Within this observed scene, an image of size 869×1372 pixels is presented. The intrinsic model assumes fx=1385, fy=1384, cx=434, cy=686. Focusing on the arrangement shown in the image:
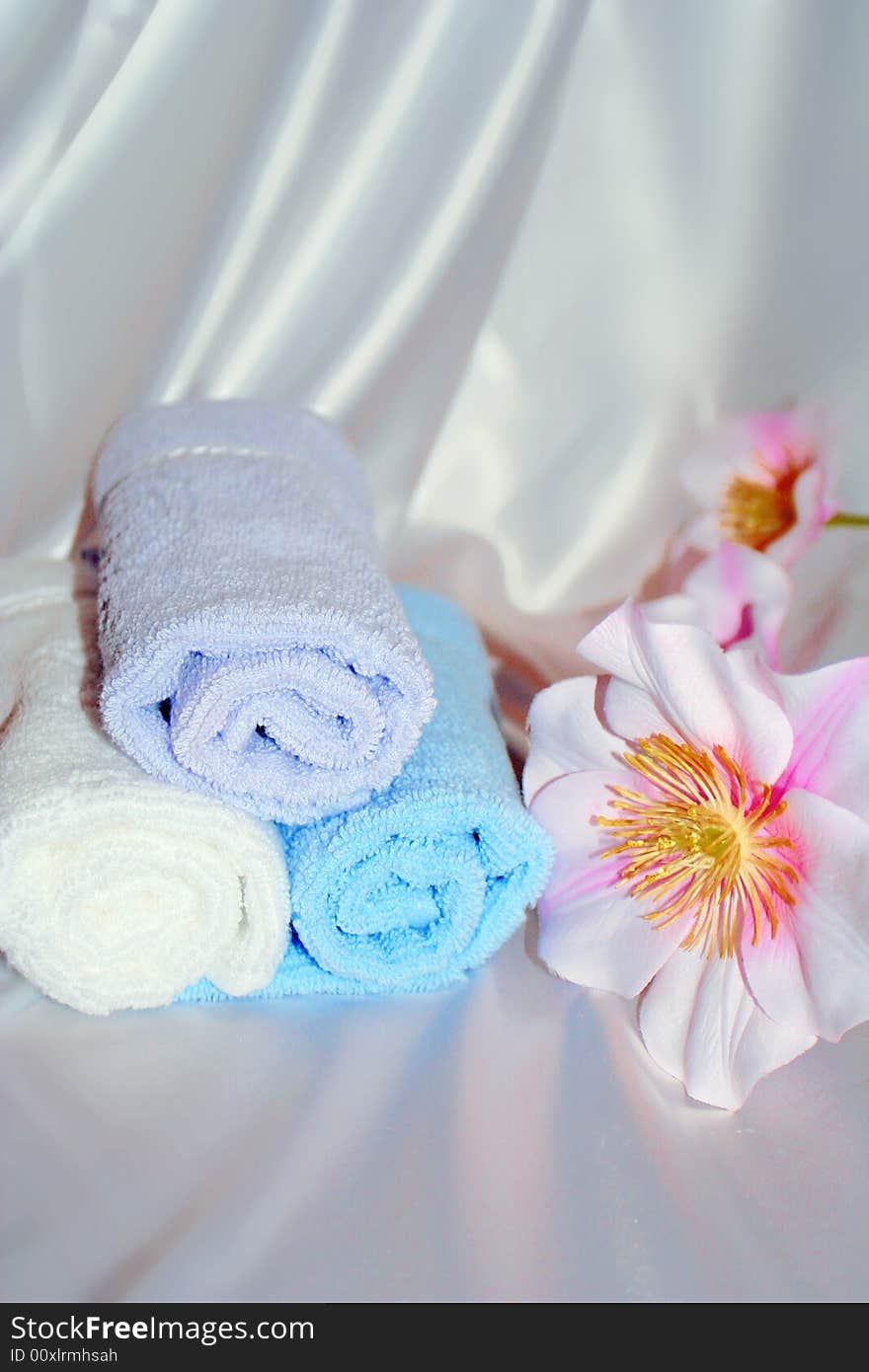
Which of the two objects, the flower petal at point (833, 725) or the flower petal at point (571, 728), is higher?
the flower petal at point (833, 725)

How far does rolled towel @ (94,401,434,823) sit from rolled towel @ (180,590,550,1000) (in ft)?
0.08

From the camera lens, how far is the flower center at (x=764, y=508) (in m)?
1.04

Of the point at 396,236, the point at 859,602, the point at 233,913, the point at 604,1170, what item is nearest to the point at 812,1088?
the point at 604,1170

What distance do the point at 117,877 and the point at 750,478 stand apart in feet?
1.88

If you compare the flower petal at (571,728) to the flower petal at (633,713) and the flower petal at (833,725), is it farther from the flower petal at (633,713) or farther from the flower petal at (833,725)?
the flower petal at (833,725)

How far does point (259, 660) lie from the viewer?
0.69m

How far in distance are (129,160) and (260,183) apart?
9 centimetres

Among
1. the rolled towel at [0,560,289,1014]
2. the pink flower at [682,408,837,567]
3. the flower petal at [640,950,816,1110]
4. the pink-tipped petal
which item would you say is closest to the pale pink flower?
the pink-tipped petal

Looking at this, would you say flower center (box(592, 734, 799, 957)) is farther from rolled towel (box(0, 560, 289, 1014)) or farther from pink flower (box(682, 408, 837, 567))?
pink flower (box(682, 408, 837, 567))

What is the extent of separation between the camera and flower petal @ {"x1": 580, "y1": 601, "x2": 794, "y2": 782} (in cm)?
70

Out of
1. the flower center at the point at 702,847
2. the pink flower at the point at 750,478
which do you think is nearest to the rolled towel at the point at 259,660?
the flower center at the point at 702,847

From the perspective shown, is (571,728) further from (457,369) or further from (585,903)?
(457,369)

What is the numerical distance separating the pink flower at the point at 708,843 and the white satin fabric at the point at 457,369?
0.15 feet
